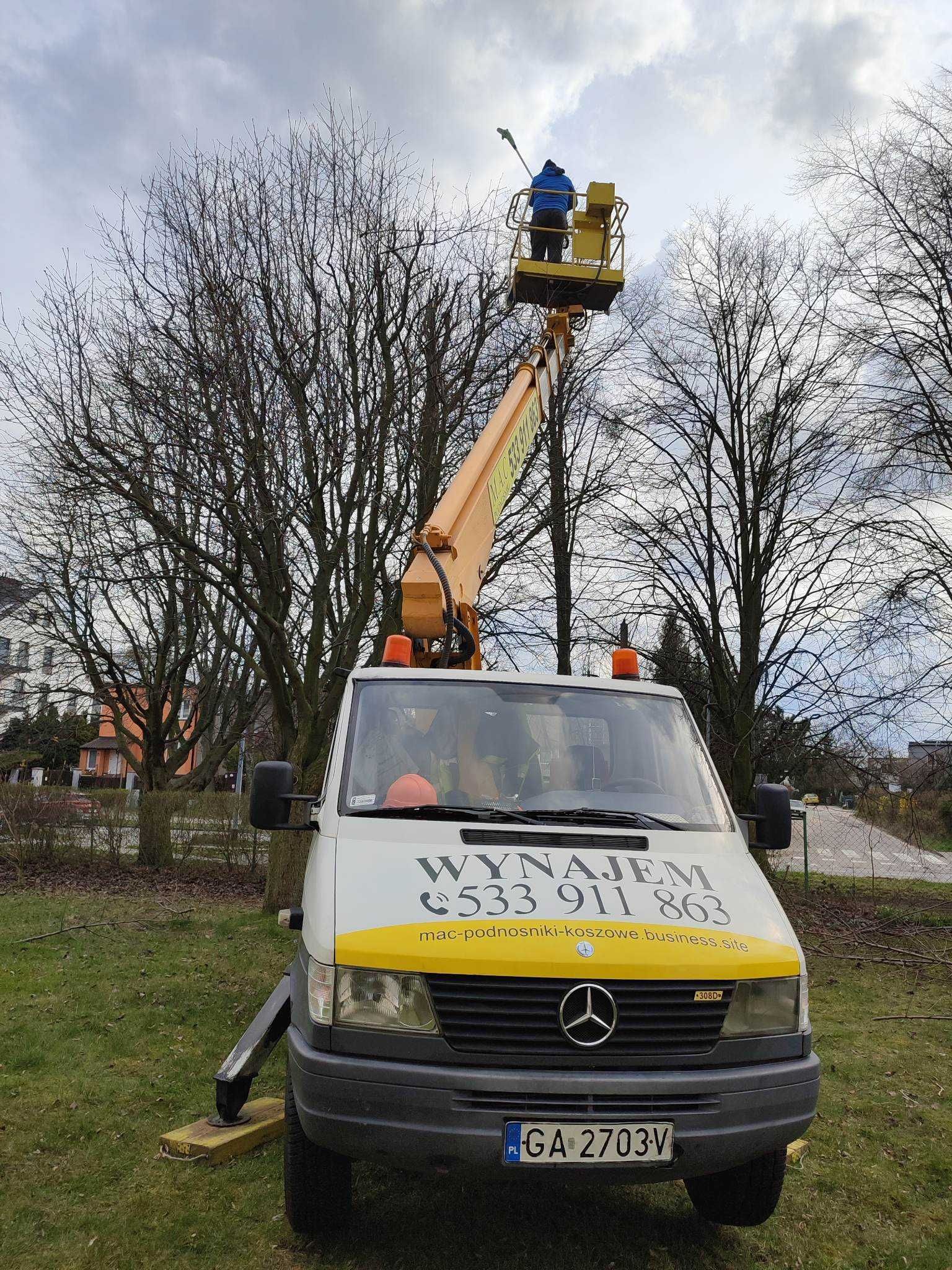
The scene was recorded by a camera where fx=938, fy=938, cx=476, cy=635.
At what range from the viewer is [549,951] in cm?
311

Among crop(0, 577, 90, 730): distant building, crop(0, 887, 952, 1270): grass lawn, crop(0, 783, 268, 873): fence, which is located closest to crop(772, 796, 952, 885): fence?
crop(0, 887, 952, 1270): grass lawn

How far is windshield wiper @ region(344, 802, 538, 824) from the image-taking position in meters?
3.89

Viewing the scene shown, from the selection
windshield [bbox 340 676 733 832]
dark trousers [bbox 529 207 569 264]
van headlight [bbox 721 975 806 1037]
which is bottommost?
van headlight [bbox 721 975 806 1037]

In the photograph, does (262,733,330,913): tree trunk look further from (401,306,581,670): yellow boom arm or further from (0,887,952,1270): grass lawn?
(401,306,581,670): yellow boom arm

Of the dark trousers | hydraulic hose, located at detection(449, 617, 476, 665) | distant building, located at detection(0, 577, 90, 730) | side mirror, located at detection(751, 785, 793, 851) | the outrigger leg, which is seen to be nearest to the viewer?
side mirror, located at detection(751, 785, 793, 851)

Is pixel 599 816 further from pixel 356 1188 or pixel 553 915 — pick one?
pixel 356 1188

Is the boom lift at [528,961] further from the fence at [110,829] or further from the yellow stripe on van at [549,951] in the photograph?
the fence at [110,829]

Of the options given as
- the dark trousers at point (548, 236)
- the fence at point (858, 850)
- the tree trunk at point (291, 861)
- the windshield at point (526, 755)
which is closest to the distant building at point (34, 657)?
the tree trunk at point (291, 861)

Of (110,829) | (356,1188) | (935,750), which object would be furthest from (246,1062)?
(110,829)

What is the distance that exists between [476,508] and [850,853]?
11901 mm

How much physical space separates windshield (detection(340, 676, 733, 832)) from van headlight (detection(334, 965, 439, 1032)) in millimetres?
901

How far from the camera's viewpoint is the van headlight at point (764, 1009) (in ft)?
10.7

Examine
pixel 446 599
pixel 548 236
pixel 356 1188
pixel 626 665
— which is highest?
pixel 548 236

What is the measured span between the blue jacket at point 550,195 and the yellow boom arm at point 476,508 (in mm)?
1044
